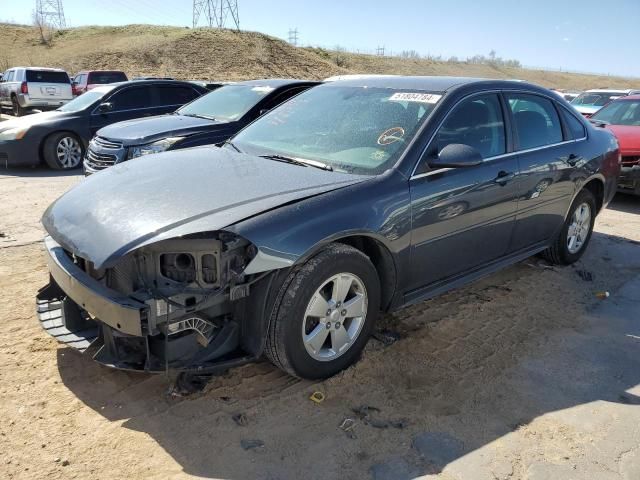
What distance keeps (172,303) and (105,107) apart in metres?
8.14

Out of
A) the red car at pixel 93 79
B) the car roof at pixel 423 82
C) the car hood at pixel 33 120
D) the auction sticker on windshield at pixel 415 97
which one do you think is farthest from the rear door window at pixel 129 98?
the red car at pixel 93 79

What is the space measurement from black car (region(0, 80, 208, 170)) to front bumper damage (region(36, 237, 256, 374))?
7.45m

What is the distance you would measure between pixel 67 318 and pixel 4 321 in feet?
3.18

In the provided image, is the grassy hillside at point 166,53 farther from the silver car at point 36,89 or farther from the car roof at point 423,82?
the car roof at point 423,82

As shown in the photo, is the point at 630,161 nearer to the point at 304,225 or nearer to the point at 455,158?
the point at 455,158

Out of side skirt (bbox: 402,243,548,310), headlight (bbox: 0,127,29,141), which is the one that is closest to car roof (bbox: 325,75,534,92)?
side skirt (bbox: 402,243,548,310)

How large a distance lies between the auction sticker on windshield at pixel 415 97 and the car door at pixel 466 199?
161mm

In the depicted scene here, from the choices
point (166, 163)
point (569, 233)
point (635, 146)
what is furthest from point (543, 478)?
point (635, 146)

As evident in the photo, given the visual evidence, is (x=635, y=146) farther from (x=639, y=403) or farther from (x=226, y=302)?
(x=226, y=302)

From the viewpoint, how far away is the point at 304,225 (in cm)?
288

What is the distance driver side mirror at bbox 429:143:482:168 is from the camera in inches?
136

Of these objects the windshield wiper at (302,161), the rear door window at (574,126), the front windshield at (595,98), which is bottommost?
the windshield wiper at (302,161)

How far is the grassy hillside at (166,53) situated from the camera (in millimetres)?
42094

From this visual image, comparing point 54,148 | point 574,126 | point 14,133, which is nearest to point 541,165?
point 574,126
